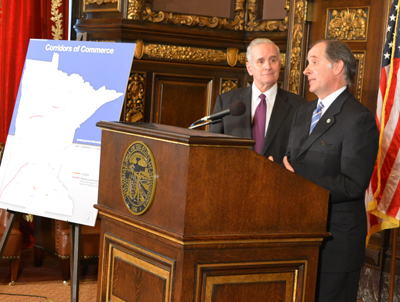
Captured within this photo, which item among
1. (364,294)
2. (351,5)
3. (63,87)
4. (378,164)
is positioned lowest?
(364,294)

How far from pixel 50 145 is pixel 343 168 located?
169cm

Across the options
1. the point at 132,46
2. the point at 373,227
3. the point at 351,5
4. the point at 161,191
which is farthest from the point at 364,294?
the point at 161,191

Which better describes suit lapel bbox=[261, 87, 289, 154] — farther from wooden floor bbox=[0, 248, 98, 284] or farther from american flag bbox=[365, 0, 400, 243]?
wooden floor bbox=[0, 248, 98, 284]

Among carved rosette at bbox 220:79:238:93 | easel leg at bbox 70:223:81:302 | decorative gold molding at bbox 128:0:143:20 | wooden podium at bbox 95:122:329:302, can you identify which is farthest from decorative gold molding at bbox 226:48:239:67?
wooden podium at bbox 95:122:329:302

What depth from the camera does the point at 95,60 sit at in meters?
3.14

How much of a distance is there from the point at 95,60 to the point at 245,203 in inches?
64.7

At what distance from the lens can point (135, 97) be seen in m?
5.01

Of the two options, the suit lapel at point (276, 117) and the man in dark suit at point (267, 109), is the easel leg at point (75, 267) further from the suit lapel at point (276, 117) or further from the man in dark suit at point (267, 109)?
the suit lapel at point (276, 117)

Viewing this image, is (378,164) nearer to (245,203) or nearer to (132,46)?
(132,46)

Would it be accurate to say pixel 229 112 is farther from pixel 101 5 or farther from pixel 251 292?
pixel 101 5

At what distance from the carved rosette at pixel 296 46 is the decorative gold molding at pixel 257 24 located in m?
0.59

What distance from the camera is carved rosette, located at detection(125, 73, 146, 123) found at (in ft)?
16.3

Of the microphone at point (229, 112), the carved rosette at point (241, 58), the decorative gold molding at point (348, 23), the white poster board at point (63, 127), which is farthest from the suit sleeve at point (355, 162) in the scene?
the carved rosette at point (241, 58)

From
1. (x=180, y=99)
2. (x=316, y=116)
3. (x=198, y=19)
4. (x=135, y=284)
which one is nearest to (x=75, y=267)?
(x=135, y=284)
